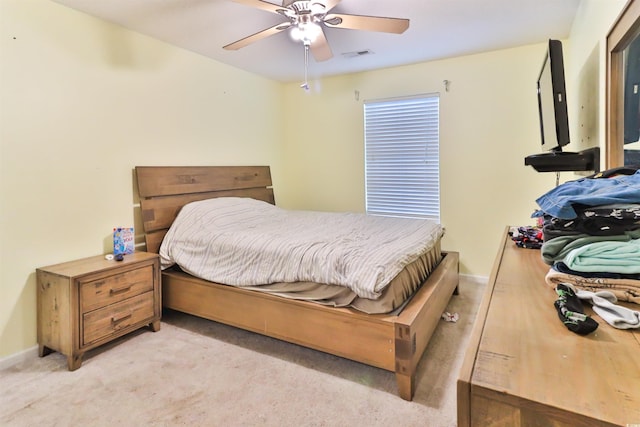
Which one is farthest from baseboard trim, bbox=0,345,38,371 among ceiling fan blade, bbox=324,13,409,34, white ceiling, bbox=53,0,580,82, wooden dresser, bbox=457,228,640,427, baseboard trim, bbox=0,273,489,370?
ceiling fan blade, bbox=324,13,409,34

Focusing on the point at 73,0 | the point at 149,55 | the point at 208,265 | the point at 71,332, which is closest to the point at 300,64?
the point at 149,55

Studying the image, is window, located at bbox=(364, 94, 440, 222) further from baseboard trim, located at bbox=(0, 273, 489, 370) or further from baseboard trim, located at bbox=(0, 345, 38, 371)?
baseboard trim, located at bbox=(0, 345, 38, 371)

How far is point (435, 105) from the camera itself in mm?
3791

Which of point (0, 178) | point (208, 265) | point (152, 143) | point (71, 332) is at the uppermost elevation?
point (152, 143)

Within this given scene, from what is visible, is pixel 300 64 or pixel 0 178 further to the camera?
pixel 300 64

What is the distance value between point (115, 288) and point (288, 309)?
122cm

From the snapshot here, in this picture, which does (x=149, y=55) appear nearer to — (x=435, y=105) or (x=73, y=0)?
(x=73, y=0)

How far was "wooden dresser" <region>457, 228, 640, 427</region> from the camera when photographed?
0.57 m

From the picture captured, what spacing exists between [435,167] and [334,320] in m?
2.48

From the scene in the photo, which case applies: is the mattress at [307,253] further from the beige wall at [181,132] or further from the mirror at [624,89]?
the mirror at [624,89]

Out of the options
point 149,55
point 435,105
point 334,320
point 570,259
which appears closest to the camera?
point 570,259

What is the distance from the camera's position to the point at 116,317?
237 cm

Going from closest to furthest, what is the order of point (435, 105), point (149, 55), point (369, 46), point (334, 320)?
point (334, 320), point (149, 55), point (369, 46), point (435, 105)

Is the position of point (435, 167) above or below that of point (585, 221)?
above
